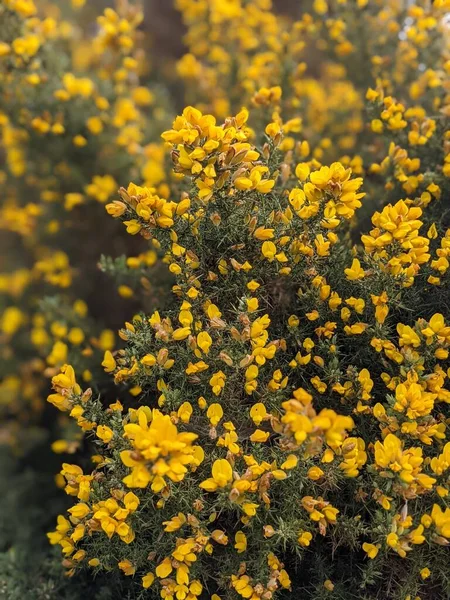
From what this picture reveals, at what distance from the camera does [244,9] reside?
292 centimetres

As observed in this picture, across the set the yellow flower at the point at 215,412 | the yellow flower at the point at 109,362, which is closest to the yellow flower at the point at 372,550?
the yellow flower at the point at 215,412

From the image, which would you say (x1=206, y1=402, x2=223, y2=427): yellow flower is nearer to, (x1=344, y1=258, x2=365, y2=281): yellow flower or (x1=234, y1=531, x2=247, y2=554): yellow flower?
(x1=234, y1=531, x2=247, y2=554): yellow flower

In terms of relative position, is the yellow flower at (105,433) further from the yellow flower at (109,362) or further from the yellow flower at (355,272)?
the yellow flower at (355,272)

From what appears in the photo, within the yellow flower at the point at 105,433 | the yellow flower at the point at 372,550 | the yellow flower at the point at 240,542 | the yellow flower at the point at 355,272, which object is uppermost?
the yellow flower at the point at 355,272

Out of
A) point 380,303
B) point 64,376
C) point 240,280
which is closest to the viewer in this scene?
point 64,376

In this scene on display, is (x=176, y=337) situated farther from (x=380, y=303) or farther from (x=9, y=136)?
(x=9, y=136)

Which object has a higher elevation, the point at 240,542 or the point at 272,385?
the point at 272,385

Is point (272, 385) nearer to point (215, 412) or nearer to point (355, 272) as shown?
point (215, 412)

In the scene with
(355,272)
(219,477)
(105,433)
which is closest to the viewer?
(219,477)

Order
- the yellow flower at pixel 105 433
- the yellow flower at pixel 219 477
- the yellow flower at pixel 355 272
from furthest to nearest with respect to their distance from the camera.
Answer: the yellow flower at pixel 355 272 → the yellow flower at pixel 105 433 → the yellow flower at pixel 219 477

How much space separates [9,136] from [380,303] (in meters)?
2.00

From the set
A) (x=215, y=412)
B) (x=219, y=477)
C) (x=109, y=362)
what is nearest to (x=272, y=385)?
(x=215, y=412)

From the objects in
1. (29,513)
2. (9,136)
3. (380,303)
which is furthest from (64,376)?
(9,136)

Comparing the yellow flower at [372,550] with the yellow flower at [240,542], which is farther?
the yellow flower at [240,542]
